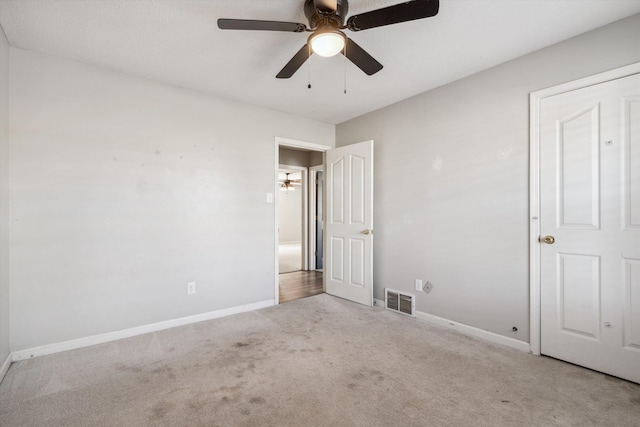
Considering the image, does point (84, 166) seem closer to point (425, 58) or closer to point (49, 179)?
point (49, 179)

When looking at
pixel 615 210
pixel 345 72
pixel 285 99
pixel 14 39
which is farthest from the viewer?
pixel 285 99

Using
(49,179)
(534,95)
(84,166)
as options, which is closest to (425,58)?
(534,95)

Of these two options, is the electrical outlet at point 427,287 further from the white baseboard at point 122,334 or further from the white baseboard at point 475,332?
the white baseboard at point 122,334

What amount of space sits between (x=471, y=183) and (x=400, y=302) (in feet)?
5.18

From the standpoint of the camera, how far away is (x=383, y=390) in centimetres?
197

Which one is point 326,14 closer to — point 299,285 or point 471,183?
point 471,183

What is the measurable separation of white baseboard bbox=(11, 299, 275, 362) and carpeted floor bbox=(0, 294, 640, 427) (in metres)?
0.09

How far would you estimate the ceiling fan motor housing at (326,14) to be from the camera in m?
1.75

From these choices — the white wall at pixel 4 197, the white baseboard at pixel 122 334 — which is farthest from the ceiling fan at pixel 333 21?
the white baseboard at pixel 122 334

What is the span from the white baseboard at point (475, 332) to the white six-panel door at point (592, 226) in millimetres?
172

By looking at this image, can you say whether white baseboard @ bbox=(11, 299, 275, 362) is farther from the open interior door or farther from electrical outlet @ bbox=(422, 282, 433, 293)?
electrical outlet @ bbox=(422, 282, 433, 293)

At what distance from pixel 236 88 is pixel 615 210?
347 cm

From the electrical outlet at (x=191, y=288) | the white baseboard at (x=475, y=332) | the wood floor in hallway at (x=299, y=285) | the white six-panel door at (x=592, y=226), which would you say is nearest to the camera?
→ the white six-panel door at (x=592, y=226)

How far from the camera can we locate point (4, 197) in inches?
89.1
